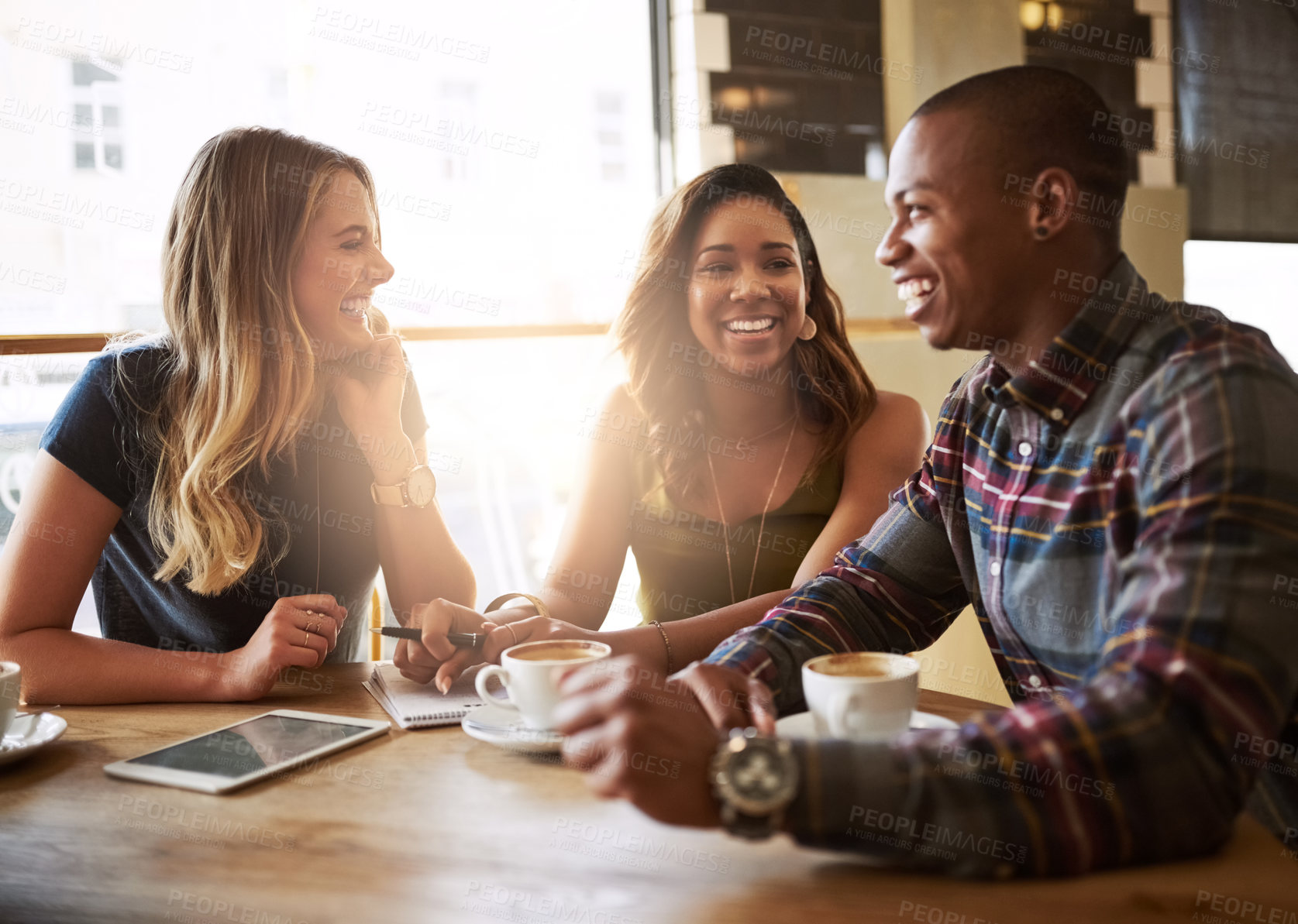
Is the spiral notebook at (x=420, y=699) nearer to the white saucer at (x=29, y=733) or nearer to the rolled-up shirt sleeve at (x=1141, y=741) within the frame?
the white saucer at (x=29, y=733)

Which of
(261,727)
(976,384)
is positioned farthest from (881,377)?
(261,727)

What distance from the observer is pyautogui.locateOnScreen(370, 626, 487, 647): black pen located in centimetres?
140

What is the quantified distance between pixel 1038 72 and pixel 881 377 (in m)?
2.18

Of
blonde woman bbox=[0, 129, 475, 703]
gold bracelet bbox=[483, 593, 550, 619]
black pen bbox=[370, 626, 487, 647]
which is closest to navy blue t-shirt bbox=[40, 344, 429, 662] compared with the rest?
blonde woman bbox=[0, 129, 475, 703]

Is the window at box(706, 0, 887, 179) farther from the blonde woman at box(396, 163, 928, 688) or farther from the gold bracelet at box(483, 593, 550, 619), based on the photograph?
the gold bracelet at box(483, 593, 550, 619)

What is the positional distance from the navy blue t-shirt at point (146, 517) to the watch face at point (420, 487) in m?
0.10

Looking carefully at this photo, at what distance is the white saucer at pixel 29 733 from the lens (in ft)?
3.63

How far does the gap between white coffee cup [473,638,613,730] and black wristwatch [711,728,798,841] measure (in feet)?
1.18

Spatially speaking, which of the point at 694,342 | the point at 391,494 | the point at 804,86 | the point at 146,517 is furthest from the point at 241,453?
the point at 804,86

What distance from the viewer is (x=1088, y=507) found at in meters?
1.10

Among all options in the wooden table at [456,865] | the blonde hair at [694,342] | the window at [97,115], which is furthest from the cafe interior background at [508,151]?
the wooden table at [456,865]

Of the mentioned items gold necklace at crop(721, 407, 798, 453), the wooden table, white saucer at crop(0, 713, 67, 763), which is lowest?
the wooden table

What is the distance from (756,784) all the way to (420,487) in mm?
1273

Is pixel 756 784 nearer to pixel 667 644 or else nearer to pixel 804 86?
pixel 667 644
